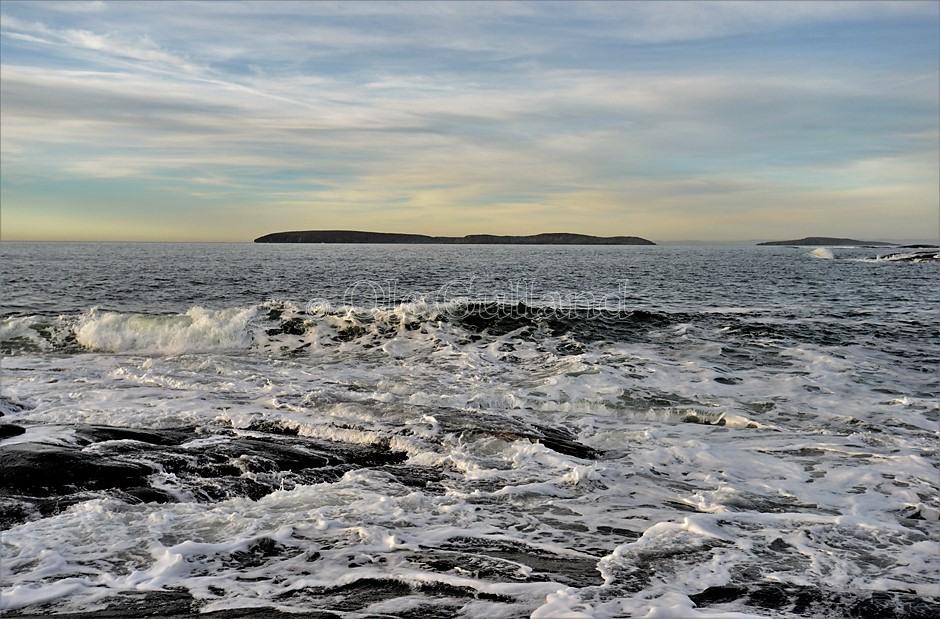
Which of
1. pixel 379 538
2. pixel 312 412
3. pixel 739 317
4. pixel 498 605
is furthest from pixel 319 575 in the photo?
pixel 739 317

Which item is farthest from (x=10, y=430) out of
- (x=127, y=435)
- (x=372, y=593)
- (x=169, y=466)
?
(x=372, y=593)

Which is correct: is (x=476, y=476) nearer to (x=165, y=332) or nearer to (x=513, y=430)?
(x=513, y=430)

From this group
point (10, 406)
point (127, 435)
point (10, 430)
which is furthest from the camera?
point (10, 406)

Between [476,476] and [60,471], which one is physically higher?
[60,471]

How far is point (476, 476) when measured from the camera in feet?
23.5

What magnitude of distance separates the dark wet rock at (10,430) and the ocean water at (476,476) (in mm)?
74

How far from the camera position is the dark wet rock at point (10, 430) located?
7891 mm

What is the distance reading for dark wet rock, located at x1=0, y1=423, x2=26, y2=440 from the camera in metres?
7.89

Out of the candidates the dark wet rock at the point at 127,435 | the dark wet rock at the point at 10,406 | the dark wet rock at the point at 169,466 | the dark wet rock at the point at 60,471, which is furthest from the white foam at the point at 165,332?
the dark wet rock at the point at 60,471

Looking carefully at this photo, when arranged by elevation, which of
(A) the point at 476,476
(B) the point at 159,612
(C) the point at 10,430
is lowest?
(A) the point at 476,476

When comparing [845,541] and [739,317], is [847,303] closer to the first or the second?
[739,317]

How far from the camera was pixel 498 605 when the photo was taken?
4.27 meters

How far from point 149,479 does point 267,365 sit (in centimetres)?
839

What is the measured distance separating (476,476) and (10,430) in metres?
5.98
